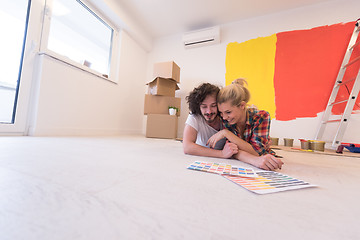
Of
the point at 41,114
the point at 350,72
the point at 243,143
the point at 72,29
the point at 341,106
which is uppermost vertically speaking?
the point at 72,29

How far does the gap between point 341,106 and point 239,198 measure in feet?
8.21

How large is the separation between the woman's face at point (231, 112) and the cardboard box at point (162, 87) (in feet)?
5.61

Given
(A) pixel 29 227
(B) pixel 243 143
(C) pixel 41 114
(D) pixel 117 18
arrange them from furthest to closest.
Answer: (D) pixel 117 18, (C) pixel 41 114, (B) pixel 243 143, (A) pixel 29 227

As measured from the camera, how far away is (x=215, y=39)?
2781 mm

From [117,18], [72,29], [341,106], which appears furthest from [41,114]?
[341,106]

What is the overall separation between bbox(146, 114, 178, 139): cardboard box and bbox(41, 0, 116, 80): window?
3.28 ft

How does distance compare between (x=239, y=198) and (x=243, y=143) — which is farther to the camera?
(x=243, y=143)

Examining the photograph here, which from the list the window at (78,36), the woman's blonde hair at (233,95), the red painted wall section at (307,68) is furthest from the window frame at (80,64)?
the red painted wall section at (307,68)

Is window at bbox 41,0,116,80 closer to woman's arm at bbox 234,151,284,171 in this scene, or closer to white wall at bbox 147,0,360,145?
white wall at bbox 147,0,360,145

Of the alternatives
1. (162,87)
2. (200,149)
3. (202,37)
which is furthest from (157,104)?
(200,149)

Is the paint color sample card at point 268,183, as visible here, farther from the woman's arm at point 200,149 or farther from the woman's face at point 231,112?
the woman's face at point 231,112

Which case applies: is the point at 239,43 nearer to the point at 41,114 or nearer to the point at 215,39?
the point at 215,39

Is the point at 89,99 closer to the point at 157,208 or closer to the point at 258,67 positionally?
the point at 157,208

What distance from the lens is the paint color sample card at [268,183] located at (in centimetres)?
51
